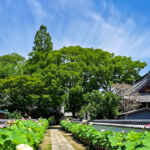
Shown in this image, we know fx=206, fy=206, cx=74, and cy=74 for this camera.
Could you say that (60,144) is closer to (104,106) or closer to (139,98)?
(139,98)

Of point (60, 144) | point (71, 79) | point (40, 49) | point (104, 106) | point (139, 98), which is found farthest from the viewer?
point (40, 49)

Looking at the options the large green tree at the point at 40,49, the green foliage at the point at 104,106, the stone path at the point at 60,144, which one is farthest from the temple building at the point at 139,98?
the large green tree at the point at 40,49

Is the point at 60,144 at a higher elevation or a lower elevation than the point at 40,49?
lower

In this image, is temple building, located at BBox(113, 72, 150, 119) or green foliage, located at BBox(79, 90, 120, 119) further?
green foliage, located at BBox(79, 90, 120, 119)

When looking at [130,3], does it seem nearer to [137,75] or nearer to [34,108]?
[137,75]

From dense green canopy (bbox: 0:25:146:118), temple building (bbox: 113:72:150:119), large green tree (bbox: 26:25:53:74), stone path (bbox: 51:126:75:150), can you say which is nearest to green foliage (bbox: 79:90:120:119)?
temple building (bbox: 113:72:150:119)

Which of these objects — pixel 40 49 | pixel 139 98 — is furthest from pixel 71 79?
pixel 40 49

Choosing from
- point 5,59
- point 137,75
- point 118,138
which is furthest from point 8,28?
point 5,59

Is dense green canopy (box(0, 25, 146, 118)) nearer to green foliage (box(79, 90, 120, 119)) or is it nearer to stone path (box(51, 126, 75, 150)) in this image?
green foliage (box(79, 90, 120, 119))

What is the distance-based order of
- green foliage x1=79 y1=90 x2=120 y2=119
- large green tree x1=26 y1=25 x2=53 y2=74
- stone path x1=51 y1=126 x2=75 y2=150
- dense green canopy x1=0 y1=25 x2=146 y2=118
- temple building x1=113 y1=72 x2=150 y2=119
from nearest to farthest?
stone path x1=51 y1=126 x2=75 y2=150, temple building x1=113 y1=72 x2=150 y2=119, green foliage x1=79 y1=90 x2=120 y2=119, dense green canopy x1=0 y1=25 x2=146 y2=118, large green tree x1=26 y1=25 x2=53 y2=74

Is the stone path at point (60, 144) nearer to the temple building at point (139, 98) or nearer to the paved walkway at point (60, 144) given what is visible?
the paved walkway at point (60, 144)

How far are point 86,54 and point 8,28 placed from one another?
368 inches

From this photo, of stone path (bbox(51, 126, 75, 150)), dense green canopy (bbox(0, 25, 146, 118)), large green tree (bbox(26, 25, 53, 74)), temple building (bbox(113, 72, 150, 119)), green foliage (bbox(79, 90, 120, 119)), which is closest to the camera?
stone path (bbox(51, 126, 75, 150))

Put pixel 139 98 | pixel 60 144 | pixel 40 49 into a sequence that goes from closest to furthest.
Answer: pixel 60 144, pixel 139 98, pixel 40 49
